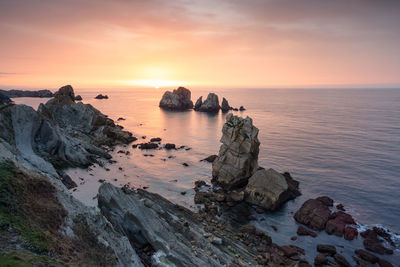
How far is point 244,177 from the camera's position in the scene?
39812 mm

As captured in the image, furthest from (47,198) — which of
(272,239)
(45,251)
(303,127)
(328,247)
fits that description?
(303,127)

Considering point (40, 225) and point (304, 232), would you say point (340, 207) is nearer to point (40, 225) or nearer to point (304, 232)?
point (304, 232)

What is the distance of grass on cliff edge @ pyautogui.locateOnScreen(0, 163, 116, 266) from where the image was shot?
10688 mm

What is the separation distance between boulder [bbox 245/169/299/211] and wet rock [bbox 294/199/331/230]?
9.98 feet

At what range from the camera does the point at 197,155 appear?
5812cm

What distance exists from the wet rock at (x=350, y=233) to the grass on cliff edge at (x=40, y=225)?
27.0 meters

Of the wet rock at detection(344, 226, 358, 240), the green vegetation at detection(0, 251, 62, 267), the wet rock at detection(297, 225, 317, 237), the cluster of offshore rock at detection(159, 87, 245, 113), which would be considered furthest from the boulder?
the cluster of offshore rock at detection(159, 87, 245, 113)

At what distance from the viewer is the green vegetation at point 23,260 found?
356 inches

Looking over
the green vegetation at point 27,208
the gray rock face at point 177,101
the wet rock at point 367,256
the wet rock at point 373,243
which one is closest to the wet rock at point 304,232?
the wet rock at point 367,256

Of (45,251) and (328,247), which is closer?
(45,251)

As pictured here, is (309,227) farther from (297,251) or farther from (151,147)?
(151,147)

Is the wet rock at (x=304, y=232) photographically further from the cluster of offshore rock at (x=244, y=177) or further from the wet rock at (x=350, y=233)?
the cluster of offshore rock at (x=244, y=177)

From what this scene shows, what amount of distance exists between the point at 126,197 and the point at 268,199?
72.6 ft

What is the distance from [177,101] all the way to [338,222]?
137368 millimetres
